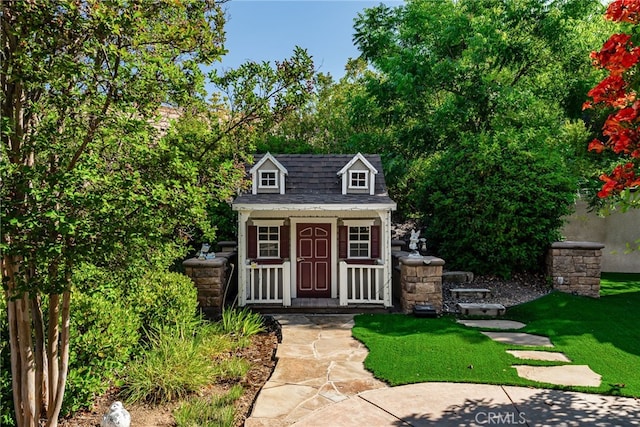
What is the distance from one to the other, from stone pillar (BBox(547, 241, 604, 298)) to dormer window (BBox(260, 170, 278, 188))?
22.7 feet

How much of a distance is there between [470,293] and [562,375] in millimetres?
4378

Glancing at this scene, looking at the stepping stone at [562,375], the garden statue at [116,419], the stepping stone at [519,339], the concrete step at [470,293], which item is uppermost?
the concrete step at [470,293]

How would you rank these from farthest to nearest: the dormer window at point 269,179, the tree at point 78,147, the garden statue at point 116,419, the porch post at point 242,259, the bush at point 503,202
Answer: the bush at point 503,202 → the dormer window at point 269,179 → the porch post at point 242,259 → the garden statue at point 116,419 → the tree at point 78,147

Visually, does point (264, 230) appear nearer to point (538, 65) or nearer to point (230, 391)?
point (230, 391)

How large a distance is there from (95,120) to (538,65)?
40.9 feet

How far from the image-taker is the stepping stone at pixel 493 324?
7.73 m

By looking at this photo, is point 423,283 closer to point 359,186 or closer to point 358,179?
point 359,186

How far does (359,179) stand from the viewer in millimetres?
10008

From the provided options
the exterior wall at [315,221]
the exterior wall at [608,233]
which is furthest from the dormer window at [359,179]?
the exterior wall at [608,233]

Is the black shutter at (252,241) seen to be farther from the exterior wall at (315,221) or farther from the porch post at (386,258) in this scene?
the porch post at (386,258)

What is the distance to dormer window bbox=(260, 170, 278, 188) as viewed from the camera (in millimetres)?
10023

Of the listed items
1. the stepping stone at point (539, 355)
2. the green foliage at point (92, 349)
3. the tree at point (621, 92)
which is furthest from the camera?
the stepping stone at point (539, 355)

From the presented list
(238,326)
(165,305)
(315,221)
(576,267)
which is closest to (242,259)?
(315,221)

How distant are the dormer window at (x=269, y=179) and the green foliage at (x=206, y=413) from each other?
19.7ft
